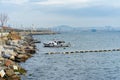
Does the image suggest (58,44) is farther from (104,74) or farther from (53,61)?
(104,74)

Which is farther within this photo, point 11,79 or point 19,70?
point 19,70

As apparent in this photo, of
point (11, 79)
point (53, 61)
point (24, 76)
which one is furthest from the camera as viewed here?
point (53, 61)

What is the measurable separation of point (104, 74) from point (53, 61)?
1933 cm

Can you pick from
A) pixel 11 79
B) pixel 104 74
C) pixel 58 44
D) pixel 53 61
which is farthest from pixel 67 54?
pixel 11 79

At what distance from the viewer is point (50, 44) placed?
334 ft

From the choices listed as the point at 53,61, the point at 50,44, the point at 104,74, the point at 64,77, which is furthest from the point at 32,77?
the point at 50,44

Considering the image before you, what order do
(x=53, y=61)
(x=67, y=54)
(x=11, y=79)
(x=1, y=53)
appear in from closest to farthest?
(x=11, y=79)
(x=1, y=53)
(x=53, y=61)
(x=67, y=54)

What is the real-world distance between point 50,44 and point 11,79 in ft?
214

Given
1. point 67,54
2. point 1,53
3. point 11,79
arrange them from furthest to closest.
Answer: point 67,54, point 1,53, point 11,79

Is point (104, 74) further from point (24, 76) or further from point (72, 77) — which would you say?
point (24, 76)

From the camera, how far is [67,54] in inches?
3081

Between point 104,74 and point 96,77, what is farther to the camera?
point 104,74

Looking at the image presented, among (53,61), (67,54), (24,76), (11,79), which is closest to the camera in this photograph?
(11,79)

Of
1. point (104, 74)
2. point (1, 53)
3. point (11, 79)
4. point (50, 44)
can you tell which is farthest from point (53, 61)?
point (50, 44)
